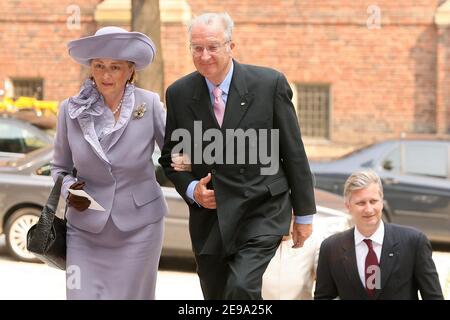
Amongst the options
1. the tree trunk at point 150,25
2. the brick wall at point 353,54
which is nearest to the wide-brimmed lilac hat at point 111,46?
the tree trunk at point 150,25

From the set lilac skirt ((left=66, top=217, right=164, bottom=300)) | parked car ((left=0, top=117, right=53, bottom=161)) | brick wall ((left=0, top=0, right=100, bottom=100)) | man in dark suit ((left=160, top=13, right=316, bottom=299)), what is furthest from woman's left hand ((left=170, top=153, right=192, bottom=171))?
brick wall ((left=0, top=0, right=100, bottom=100))

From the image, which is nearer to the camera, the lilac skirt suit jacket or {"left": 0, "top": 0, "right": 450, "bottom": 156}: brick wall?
the lilac skirt suit jacket

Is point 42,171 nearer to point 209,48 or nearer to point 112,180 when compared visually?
point 112,180

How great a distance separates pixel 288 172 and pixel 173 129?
62 cm

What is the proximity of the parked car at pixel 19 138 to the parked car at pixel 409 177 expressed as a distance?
3711 millimetres

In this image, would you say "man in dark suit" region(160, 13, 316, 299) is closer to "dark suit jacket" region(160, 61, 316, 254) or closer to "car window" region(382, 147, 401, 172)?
"dark suit jacket" region(160, 61, 316, 254)

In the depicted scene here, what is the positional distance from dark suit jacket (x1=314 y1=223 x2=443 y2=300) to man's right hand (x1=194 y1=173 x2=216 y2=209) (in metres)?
0.59

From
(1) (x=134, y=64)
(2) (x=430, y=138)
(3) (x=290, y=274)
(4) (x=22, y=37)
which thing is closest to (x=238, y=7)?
(4) (x=22, y=37)

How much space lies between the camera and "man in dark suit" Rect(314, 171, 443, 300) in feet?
14.9

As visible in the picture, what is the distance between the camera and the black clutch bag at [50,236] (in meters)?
4.89

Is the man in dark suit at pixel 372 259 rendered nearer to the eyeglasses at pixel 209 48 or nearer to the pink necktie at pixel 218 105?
the pink necktie at pixel 218 105

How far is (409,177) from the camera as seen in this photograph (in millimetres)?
12539
